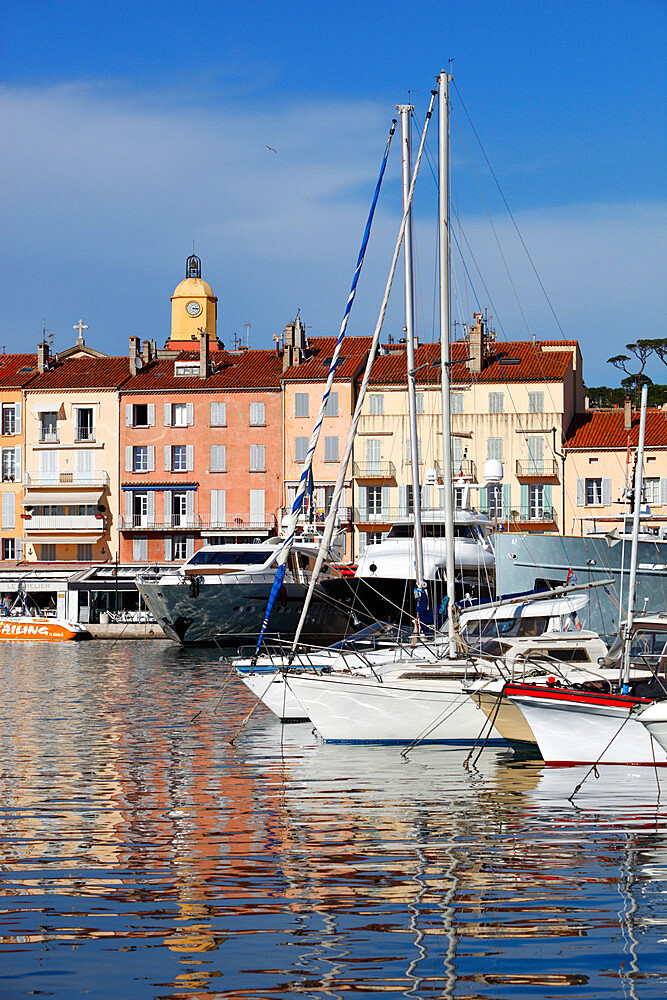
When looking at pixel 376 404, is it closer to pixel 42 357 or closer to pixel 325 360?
pixel 325 360

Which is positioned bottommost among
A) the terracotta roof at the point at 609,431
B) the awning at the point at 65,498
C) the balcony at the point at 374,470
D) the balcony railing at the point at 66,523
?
the balcony railing at the point at 66,523

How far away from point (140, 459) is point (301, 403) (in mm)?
10594

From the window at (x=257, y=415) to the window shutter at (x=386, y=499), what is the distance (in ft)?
29.0

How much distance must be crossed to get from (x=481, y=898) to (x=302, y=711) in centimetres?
1346

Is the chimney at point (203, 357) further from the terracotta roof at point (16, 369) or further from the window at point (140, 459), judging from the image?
the terracotta roof at point (16, 369)

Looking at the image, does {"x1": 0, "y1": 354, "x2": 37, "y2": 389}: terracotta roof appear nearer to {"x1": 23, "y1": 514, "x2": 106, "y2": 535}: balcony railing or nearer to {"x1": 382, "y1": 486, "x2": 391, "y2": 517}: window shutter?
{"x1": 23, "y1": 514, "x2": 106, "y2": 535}: balcony railing

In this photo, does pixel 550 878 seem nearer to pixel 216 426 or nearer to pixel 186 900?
pixel 186 900

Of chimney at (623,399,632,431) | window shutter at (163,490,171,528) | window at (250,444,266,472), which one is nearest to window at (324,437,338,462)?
window at (250,444,266,472)

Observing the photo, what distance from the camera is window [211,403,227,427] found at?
3049 inches

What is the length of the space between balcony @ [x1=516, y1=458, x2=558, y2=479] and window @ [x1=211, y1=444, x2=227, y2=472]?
1738 cm

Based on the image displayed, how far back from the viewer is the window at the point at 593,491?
233 ft

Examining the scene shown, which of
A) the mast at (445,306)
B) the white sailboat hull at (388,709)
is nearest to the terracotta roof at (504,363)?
the mast at (445,306)

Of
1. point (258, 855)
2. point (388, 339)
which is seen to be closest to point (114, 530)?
point (388, 339)

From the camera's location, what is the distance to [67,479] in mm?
78625
